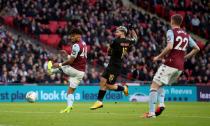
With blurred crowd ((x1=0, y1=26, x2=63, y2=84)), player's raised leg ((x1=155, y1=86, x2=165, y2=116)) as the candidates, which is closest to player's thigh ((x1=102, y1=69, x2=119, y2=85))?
player's raised leg ((x1=155, y1=86, x2=165, y2=116))

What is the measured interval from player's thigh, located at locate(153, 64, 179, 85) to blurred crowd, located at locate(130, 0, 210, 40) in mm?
28506

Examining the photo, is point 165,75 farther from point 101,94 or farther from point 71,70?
point 71,70

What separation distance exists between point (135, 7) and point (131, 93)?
1230 centimetres

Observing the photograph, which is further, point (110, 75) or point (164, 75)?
→ point (110, 75)

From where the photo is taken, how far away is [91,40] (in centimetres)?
3881

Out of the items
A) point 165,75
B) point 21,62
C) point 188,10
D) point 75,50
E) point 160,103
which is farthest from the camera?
point 188,10

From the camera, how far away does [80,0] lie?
42.2 metres

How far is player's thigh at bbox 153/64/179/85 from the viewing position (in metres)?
16.1

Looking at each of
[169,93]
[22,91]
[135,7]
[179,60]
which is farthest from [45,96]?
[179,60]

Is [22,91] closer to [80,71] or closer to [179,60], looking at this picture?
[80,71]

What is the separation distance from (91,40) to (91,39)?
11 cm

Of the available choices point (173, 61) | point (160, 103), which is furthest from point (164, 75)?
point (160, 103)

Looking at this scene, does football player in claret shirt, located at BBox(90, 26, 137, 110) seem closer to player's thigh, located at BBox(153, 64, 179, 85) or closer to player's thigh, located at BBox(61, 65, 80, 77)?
player's thigh, located at BBox(61, 65, 80, 77)

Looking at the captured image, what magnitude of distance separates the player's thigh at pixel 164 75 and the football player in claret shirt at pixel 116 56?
3657 mm
